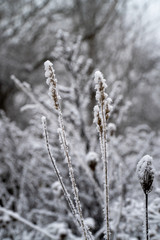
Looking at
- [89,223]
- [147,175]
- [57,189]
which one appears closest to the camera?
[147,175]

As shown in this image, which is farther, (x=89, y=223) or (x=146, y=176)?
(x=89, y=223)

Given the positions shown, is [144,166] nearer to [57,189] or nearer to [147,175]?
[147,175]

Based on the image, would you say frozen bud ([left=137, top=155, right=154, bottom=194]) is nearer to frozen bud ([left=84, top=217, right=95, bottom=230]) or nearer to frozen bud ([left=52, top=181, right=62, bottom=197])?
frozen bud ([left=84, top=217, right=95, bottom=230])

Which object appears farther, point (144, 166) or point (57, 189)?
point (57, 189)

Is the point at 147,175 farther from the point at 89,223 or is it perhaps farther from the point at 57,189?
the point at 57,189

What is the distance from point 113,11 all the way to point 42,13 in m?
1.77

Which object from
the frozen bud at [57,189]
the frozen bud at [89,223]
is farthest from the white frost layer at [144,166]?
the frozen bud at [57,189]

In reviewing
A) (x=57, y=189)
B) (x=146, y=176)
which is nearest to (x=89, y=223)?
(x=57, y=189)

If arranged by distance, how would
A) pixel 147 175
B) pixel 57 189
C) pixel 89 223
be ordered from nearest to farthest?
pixel 147 175 → pixel 89 223 → pixel 57 189

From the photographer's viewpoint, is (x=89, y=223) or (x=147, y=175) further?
(x=89, y=223)

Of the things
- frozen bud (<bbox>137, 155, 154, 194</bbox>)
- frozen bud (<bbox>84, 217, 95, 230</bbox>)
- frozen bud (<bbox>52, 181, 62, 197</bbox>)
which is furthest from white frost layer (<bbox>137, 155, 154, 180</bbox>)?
frozen bud (<bbox>52, 181, 62, 197</bbox>)

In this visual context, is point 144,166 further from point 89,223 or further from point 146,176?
point 89,223

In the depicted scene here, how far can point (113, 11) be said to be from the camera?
4.81 meters

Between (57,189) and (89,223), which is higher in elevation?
(57,189)
